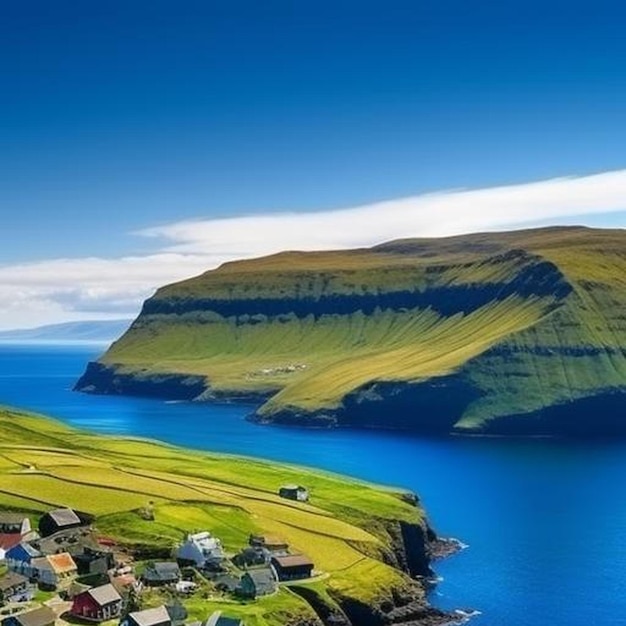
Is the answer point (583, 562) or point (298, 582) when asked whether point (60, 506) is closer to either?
point (298, 582)

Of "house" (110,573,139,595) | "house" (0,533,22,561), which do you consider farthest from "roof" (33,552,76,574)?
"house" (0,533,22,561)

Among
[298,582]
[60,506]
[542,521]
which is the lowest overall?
[542,521]

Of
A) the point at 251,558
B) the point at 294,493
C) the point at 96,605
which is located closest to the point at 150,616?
the point at 96,605

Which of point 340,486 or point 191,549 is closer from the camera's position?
point 191,549

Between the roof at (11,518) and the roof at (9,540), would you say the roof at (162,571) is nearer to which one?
the roof at (9,540)

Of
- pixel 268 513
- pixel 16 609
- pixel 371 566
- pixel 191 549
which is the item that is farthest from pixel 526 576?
pixel 16 609

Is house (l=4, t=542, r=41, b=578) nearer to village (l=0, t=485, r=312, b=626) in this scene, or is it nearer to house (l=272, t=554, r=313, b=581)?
village (l=0, t=485, r=312, b=626)
